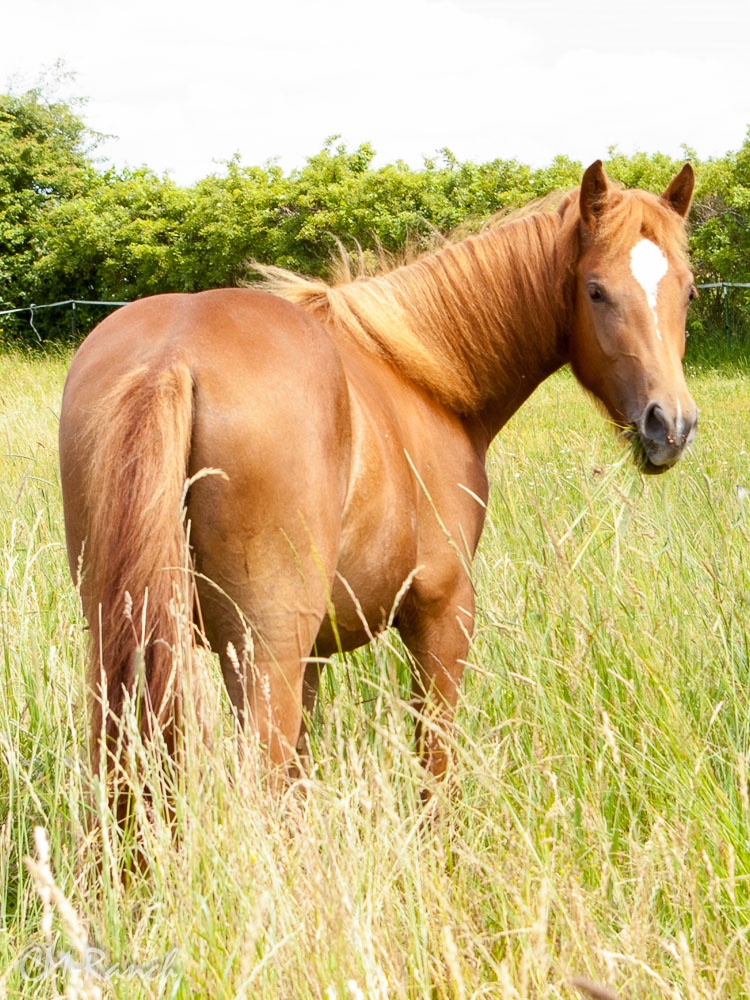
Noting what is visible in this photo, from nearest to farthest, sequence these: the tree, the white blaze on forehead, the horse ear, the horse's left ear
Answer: the white blaze on forehead, the horse ear, the horse's left ear, the tree

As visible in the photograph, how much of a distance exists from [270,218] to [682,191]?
15201 millimetres

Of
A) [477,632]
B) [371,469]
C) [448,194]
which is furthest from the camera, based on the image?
[448,194]

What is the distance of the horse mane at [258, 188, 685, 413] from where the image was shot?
10.2 feet

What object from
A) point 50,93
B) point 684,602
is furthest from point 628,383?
point 50,93

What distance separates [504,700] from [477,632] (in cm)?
55

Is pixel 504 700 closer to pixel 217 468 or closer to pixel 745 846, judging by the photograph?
pixel 745 846

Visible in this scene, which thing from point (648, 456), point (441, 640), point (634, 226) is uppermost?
point (634, 226)

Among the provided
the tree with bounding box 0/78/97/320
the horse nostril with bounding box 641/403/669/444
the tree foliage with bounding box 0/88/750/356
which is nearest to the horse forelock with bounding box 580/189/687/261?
the horse nostril with bounding box 641/403/669/444

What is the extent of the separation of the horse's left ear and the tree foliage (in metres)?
9.70

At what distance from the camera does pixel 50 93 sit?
29.2m

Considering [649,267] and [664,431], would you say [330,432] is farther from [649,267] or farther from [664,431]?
[649,267]

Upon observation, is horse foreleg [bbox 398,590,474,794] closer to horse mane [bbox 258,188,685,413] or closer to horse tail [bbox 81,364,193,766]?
horse mane [bbox 258,188,685,413]

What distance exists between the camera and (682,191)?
344 centimetres

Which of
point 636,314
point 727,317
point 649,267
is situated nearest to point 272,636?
point 636,314
